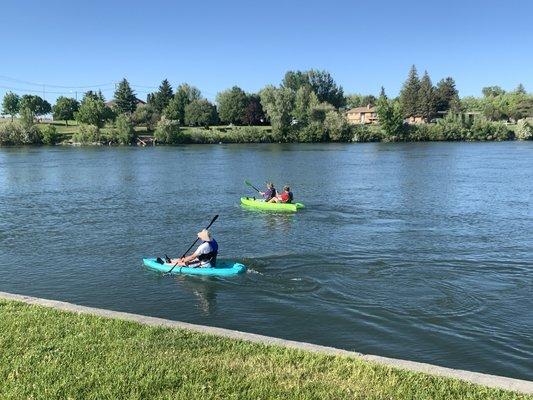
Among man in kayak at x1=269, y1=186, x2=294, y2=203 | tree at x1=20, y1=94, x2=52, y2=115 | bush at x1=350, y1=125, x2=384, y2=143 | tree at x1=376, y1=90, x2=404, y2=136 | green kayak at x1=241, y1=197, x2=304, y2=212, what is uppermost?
tree at x1=20, y1=94, x2=52, y2=115

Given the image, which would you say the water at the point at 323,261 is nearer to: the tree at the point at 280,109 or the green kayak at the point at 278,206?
the green kayak at the point at 278,206

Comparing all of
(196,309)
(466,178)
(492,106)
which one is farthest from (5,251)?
(492,106)

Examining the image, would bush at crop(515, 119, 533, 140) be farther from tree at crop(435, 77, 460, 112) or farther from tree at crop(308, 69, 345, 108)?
tree at crop(308, 69, 345, 108)

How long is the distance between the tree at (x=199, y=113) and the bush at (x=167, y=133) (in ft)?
56.9

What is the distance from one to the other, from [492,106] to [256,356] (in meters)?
171

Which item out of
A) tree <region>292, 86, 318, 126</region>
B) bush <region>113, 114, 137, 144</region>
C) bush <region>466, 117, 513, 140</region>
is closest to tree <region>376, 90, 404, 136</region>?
tree <region>292, 86, 318, 126</region>

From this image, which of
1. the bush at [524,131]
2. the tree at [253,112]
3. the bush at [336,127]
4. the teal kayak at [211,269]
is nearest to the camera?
the teal kayak at [211,269]

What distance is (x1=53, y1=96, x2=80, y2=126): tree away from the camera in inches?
5472

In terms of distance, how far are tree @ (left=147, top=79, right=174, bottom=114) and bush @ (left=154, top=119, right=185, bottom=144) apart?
26630 mm

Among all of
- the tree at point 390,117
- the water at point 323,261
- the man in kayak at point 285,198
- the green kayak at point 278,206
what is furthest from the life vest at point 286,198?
the tree at point 390,117

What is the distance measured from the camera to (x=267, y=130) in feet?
402

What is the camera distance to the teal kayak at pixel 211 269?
17.5 meters

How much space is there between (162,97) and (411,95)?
68289mm

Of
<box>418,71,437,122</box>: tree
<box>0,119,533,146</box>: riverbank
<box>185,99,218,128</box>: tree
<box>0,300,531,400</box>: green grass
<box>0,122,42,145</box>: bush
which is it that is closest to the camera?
<box>0,300,531,400</box>: green grass
